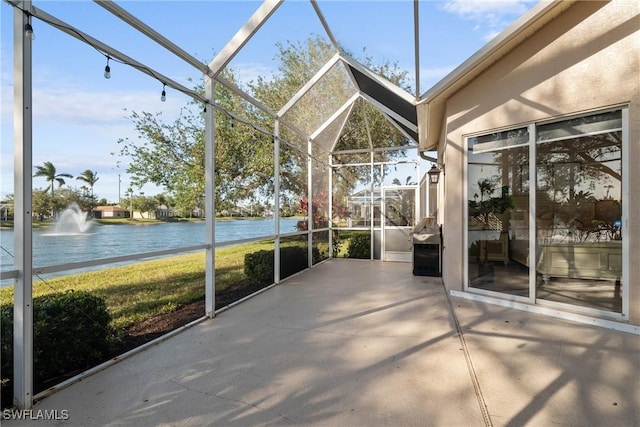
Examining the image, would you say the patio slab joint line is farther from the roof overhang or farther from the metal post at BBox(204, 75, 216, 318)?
the roof overhang

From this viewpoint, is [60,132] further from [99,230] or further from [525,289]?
[525,289]

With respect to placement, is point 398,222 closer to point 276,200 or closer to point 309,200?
point 309,200

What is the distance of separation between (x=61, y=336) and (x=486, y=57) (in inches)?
214

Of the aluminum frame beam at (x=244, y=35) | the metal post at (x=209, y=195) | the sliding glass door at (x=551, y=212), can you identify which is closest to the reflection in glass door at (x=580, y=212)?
the sliding glass door at (x=551, y=212)

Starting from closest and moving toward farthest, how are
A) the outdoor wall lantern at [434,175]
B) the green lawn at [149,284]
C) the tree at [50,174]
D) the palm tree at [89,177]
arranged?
the tree at [50,174], the palm tree at [89,177], the green lawn at [149,284], the outdoor wall lantern at [434,175]

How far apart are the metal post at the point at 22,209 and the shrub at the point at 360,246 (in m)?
7.91

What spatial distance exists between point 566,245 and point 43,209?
5360 millimetres

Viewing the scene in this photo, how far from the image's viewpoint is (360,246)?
948 cm

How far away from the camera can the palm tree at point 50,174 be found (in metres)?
2.42

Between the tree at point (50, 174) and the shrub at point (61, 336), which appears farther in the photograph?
the tree at point (50, 174)

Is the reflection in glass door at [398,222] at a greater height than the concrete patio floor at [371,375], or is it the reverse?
the reflection in glass door at [398,222]

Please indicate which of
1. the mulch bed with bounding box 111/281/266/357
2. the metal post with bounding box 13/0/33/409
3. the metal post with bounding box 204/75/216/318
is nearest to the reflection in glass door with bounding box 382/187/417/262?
the mulch bed with bounding box 111/281/266/357

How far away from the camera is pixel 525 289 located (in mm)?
4312

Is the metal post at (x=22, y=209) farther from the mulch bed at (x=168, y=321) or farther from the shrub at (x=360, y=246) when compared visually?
the shrub at (x=360, y=246)
